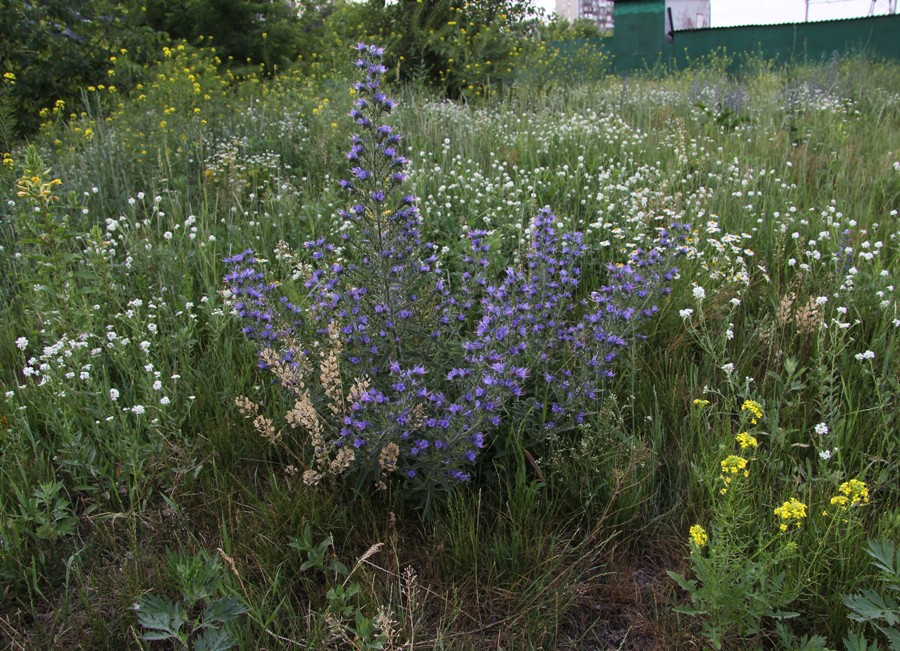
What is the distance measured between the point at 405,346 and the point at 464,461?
1.72 feet

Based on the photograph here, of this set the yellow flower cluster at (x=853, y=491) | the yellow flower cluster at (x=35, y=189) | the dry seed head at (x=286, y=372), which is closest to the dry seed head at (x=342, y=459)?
the dry seed head at (x=286, y=372)

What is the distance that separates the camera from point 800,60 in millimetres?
16359

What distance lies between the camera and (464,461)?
206cm

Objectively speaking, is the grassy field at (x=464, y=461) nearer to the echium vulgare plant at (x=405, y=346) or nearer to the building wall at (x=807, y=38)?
the echium vulgare plant at (x=405, y=346)

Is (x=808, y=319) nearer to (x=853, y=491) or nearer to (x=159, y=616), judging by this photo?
(x=853, y=491)

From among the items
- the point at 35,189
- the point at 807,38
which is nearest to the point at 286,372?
the point at 35,189

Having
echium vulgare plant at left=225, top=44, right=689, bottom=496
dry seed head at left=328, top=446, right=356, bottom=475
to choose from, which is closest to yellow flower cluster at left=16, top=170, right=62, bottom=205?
echium vulgare plant at left=225, top=44, right=689, bottom=496

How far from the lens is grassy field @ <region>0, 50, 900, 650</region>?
1.81m

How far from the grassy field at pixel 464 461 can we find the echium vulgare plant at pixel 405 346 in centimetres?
2

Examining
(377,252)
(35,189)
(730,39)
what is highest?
(730,39)

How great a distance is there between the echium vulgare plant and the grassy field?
23 millimetres

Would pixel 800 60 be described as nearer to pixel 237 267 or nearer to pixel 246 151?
pixel 246 151

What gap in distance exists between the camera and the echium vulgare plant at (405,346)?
204 cm

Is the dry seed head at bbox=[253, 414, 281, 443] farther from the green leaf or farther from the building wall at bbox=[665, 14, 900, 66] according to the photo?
the building wall at bbox=[665, 14, 900, 66]
